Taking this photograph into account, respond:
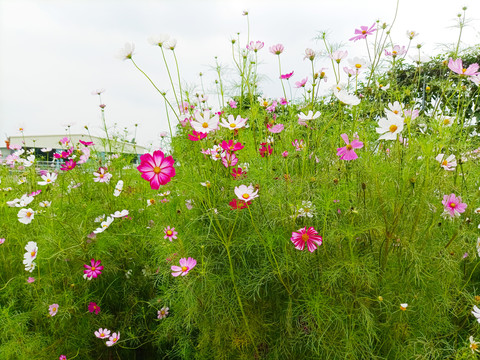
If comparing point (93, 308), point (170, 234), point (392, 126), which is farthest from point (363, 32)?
point (93, 308)

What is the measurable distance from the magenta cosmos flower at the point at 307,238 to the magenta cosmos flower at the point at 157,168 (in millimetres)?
410

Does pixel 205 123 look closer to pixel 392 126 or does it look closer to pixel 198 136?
pixel 198 136

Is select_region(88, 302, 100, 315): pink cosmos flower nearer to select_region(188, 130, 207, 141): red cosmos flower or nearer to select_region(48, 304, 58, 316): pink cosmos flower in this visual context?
select_region(48, 304, 58, 316): pink cosmos flower

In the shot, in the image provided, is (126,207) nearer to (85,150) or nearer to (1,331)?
(85,150)

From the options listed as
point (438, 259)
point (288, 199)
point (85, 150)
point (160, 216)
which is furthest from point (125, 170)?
point (438, 259)

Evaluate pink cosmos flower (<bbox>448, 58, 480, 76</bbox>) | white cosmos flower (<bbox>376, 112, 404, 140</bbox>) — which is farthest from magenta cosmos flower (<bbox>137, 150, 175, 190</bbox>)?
pink cosmos flower (<bbox>448, 58, 480, 76</bbox>)

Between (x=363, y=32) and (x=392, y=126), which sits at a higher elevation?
(x=363, y=32)

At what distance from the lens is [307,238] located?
1.02m

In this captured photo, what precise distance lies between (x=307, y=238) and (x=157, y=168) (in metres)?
0.50

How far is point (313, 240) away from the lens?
1023 millimetres

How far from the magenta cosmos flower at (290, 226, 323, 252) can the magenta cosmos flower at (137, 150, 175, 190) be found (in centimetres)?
41

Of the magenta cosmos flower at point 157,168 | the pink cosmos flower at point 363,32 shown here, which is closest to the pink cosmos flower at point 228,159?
the magenta cosmos flower at point 157,168

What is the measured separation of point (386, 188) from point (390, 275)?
1.13 feet

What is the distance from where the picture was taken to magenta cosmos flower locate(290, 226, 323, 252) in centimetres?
101
